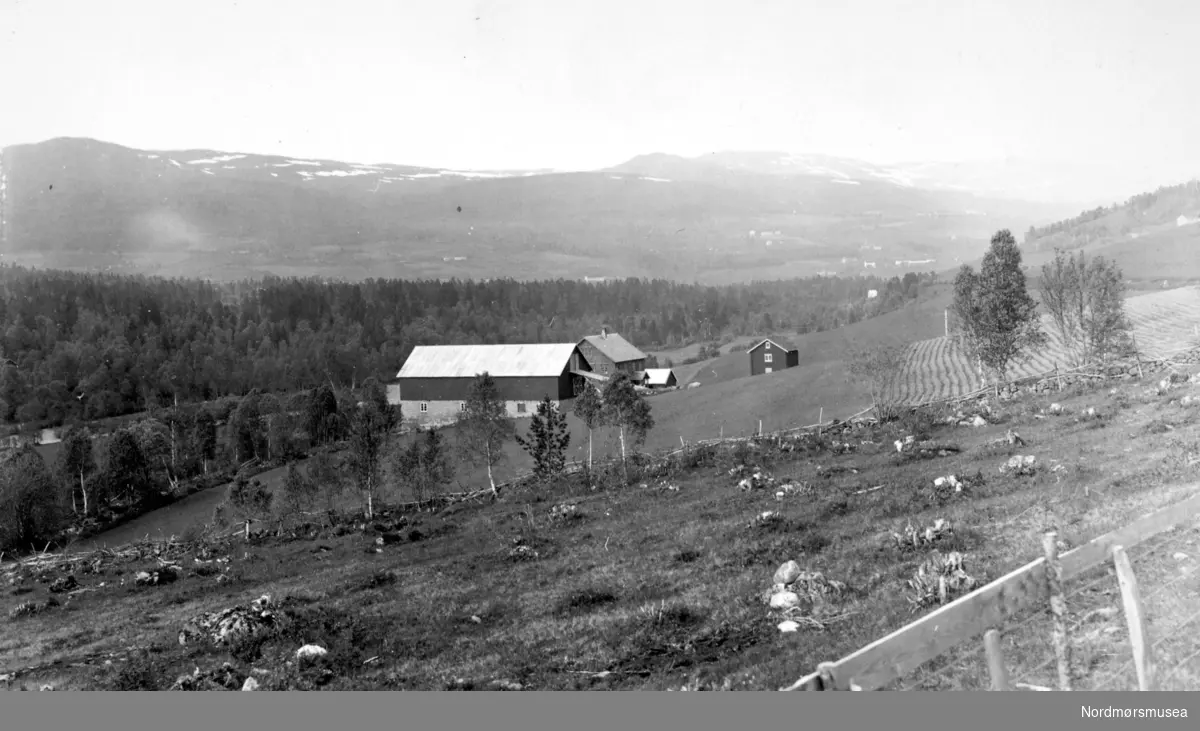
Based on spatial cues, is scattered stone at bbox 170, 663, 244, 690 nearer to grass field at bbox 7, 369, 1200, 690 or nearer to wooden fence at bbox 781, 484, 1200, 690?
grass field at bbox 7, 369, 1200, 690

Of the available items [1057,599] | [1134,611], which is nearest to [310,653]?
A: [1057,599]

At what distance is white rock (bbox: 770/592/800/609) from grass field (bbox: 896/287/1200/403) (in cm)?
1132

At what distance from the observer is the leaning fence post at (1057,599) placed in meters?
3.88

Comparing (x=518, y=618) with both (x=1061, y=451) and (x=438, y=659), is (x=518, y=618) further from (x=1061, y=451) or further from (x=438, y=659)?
(x=1061, y=451)

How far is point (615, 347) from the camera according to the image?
18812 mm

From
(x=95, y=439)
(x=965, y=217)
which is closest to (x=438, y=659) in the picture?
(x=965, y=217)

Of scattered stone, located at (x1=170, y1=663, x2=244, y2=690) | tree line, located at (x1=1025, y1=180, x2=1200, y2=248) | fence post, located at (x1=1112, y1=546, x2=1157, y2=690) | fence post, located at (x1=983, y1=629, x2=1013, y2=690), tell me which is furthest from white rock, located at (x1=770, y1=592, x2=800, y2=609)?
tree line, located at (x1=1025, y1=180, x2=1200, y2=248)

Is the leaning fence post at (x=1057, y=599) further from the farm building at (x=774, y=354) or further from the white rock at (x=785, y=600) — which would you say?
the farm building at (x=774, y=354)

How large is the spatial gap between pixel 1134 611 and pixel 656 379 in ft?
48.9

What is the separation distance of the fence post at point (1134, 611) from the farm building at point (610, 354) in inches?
568

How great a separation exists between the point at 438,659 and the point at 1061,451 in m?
7.86

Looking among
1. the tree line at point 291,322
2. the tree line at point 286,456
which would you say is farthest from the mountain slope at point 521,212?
the tree line at point 286,456

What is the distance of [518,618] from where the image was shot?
7.58 m

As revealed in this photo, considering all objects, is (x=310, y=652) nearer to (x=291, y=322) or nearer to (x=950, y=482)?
(x=950, y=482)
